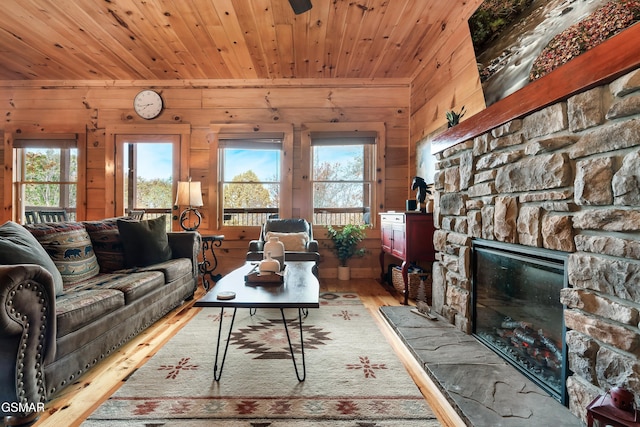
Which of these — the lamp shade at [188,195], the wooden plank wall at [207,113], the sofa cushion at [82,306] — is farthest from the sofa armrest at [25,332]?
the wooden plank wall at [207,113]

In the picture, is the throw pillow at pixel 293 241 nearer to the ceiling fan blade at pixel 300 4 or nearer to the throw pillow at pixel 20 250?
the throw pillow at pixel 20 250

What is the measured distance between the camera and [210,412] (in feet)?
4.81

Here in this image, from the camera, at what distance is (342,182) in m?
4.55

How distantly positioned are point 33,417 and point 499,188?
258 centimetres

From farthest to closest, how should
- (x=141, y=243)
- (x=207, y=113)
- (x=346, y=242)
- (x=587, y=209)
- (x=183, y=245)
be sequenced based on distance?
(x=207, y=113) → (x=346, y=242) → (x=183, y=245) → (x=141, y=243) → (x=587, y=209)

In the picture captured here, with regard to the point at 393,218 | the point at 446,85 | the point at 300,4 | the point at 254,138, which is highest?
the point at 300,4

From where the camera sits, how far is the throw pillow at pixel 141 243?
9.24 ft

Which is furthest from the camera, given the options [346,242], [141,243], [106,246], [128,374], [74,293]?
[346,242]

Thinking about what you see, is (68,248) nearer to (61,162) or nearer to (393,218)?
(393,218)

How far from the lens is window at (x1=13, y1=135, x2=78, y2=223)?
452cm

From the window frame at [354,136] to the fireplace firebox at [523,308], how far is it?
236cm

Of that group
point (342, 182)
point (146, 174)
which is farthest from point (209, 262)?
point (342, 182)

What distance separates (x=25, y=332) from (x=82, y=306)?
0.37m

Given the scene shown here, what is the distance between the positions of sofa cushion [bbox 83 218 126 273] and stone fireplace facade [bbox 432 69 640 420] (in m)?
2.99
